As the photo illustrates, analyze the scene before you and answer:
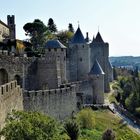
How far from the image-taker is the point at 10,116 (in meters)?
26.7

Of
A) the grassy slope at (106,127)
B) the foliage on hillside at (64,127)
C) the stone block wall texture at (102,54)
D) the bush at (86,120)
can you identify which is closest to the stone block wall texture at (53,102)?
the bush at (86,120)

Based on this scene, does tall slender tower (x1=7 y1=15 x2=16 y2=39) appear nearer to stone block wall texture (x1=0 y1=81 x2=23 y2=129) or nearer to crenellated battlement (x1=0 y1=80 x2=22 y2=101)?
stone block wall texture (x1=0 y1=81 x2=23 y2=129)

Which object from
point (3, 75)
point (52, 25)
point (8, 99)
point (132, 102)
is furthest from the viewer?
point (52, 25)

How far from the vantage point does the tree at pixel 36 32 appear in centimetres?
6744

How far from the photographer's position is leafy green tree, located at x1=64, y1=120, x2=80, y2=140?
3550cm

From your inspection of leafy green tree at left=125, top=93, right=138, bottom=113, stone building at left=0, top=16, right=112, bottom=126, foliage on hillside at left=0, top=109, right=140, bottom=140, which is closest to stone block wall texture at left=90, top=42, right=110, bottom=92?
stone building at left=0, top=16, right=112, bottom=126

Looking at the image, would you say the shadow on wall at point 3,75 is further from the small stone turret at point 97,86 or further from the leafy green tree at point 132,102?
the leafy green tree at point 132,102

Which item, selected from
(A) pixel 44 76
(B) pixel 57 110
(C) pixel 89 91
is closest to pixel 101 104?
(C) pixel 89 91

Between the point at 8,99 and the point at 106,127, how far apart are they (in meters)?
17.8

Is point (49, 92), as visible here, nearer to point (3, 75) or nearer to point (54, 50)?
point (3, 75)

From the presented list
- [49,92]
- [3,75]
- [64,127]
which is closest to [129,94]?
[3,75]

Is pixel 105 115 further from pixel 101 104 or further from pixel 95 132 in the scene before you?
pixel 95 132

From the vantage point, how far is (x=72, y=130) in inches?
1407

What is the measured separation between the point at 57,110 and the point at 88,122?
3869mm
